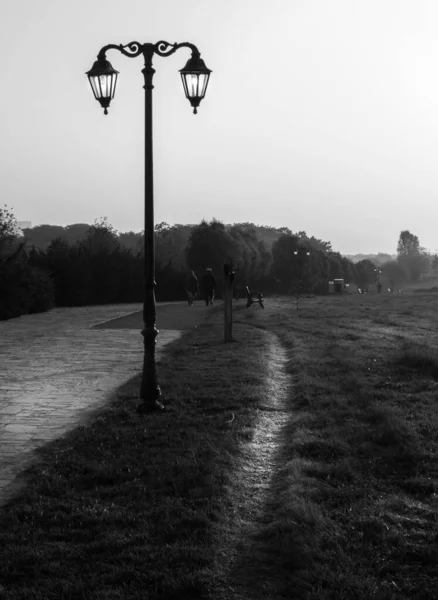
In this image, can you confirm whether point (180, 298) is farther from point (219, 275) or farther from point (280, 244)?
point (280, 244)

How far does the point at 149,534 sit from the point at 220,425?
310 cm

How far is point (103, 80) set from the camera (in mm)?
8914

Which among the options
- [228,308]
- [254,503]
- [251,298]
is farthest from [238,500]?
[251,298]

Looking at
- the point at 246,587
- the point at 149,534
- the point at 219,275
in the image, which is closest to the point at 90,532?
the point at 149,534

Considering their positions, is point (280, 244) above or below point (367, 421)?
above

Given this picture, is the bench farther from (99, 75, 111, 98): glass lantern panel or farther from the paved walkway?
(99, 75, 111, 98): glass lantern panel

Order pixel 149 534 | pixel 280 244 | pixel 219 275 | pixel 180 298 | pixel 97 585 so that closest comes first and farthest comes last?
pixel 97 585, pixel 149 534, pixel 180 298, pixel 219 275, pixel 280 244

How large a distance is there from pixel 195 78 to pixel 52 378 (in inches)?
190

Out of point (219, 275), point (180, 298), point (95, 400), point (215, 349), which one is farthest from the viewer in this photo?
point (219, 275)

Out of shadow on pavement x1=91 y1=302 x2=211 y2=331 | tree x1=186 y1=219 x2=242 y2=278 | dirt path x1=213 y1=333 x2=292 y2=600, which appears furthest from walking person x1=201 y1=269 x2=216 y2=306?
tree x1=186 y1=219 x2=242 y2=278

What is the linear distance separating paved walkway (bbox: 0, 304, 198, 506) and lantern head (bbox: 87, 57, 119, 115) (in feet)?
12.0

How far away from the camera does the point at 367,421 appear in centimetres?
793

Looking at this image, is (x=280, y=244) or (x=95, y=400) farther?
(x=280, y=244)

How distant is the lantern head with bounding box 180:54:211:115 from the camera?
350 inches
